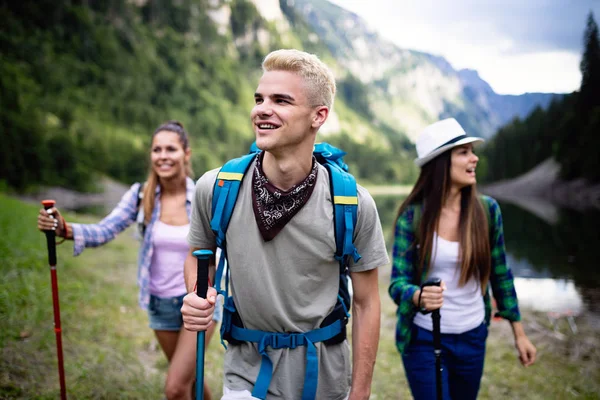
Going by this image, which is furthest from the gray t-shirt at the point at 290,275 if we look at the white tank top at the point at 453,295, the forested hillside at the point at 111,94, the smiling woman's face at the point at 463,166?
the forested hillside at the point at 111,94

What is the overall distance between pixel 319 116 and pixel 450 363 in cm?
239

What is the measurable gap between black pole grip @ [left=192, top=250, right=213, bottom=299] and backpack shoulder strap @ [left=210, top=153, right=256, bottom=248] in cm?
20

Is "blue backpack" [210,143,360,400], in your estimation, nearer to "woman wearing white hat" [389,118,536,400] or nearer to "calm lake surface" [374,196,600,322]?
"woman wearing white hat" [389,118,536,400]

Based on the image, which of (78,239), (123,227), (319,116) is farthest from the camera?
(123,227)

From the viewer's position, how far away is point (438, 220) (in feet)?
14.0

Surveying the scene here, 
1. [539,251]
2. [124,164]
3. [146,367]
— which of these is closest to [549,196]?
[539,251]

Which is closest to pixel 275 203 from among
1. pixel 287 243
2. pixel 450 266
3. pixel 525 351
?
pixel 287 243

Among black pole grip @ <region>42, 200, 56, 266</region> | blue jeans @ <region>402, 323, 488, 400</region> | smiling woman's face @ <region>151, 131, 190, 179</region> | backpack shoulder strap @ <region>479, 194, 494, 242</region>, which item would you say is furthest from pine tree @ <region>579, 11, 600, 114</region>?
black pole grip @ <region>42, 200, 56, 266</region>

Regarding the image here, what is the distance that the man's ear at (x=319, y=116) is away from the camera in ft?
9.77

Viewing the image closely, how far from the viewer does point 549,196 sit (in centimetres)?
7744

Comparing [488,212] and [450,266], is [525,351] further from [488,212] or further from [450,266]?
[488,212]

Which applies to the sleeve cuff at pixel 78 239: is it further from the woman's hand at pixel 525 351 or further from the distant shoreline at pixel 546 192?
the distant shoreline at pixel 546 192

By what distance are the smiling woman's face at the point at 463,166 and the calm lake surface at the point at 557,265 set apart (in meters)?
3.28

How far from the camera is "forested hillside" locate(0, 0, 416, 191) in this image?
216 feet
